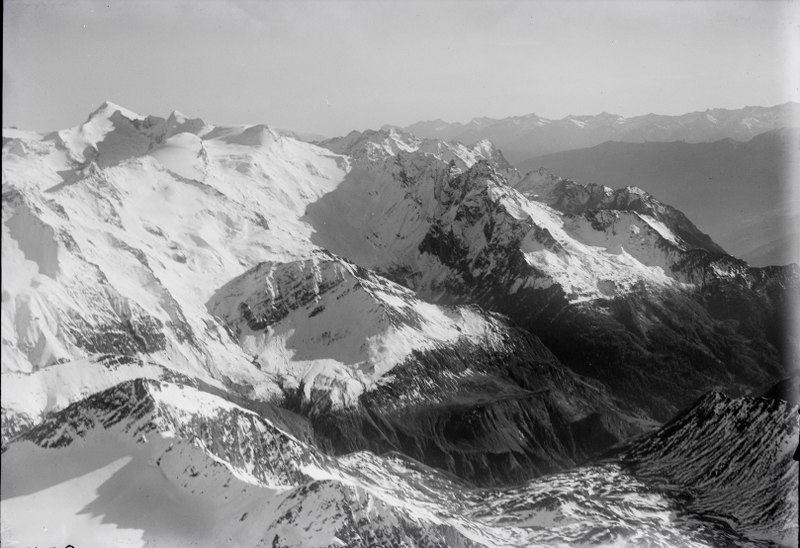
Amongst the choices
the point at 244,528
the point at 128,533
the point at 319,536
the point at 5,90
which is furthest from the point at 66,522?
the point at 5,90

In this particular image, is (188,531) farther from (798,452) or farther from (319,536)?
(798,452)

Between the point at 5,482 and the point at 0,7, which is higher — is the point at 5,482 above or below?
below

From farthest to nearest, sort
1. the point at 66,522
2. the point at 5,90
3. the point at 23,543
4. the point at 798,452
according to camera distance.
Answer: the point at 66,522, the point at 23,543, the point at 5,90, the point at 798,452

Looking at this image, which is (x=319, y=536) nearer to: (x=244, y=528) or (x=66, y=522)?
(x=244, y=528)

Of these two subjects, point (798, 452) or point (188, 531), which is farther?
point (188, 531)

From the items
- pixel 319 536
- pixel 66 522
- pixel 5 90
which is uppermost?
pixel 5 90

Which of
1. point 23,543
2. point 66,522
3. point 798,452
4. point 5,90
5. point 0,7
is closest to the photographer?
point 798,452

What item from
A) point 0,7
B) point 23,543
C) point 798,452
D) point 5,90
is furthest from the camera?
point 23,543

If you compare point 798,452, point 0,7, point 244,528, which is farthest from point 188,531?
point 798,452

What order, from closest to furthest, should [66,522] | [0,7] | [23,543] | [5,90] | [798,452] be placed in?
[798,452], [0,7], [5,90], [23,543], [66,522]
